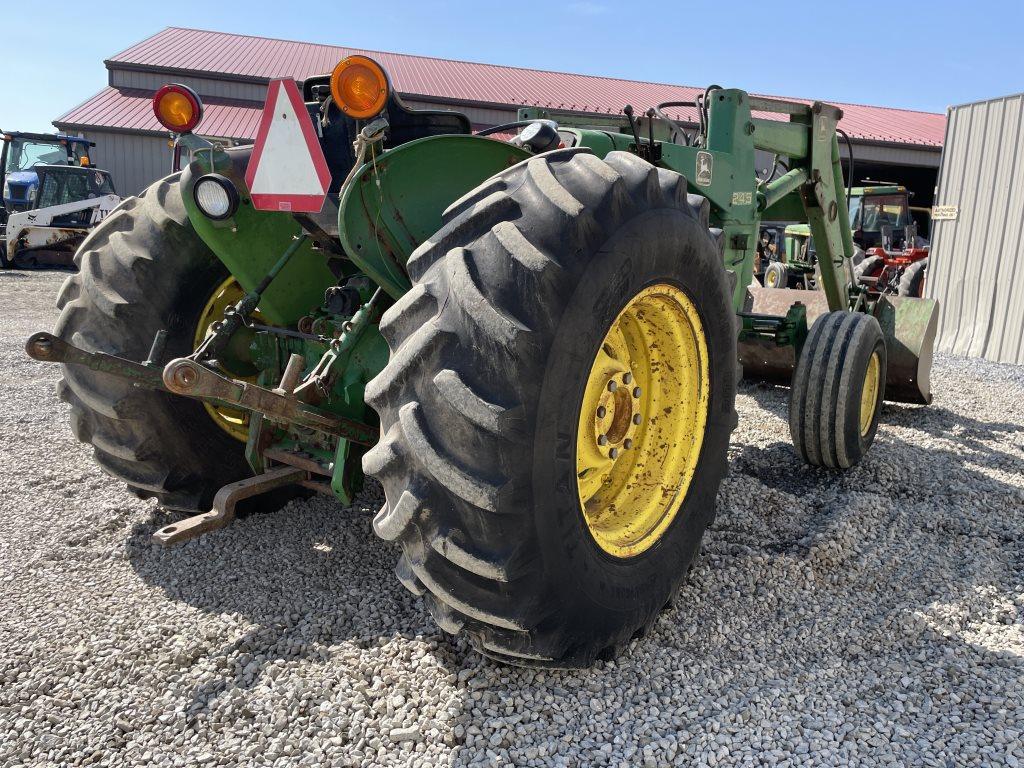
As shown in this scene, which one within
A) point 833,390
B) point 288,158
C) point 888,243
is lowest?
point 833,390

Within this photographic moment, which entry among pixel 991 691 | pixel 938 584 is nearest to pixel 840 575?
pixel 938 584

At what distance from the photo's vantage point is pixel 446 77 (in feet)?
76.1

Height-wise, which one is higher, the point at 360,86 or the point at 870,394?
the point at 360,86

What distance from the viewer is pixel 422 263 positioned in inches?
76.2

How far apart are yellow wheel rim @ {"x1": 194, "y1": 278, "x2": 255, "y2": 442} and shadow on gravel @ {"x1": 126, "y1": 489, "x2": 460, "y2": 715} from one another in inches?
16.2

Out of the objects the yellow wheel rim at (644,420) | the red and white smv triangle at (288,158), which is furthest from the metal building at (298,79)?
the yellow wheel rim at (644,420)

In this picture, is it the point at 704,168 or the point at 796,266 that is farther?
the point at 796,266

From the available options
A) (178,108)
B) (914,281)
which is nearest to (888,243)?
(914,281)

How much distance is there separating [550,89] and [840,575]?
75.4ft

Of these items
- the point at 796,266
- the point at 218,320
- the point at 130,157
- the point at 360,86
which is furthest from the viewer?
the point at 130,157

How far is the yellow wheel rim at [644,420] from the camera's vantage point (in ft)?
7.76

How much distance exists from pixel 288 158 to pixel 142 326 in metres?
1.01

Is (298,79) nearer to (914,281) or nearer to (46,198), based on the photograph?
(46,198)

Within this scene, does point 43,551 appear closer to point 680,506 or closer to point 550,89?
point 680,506
